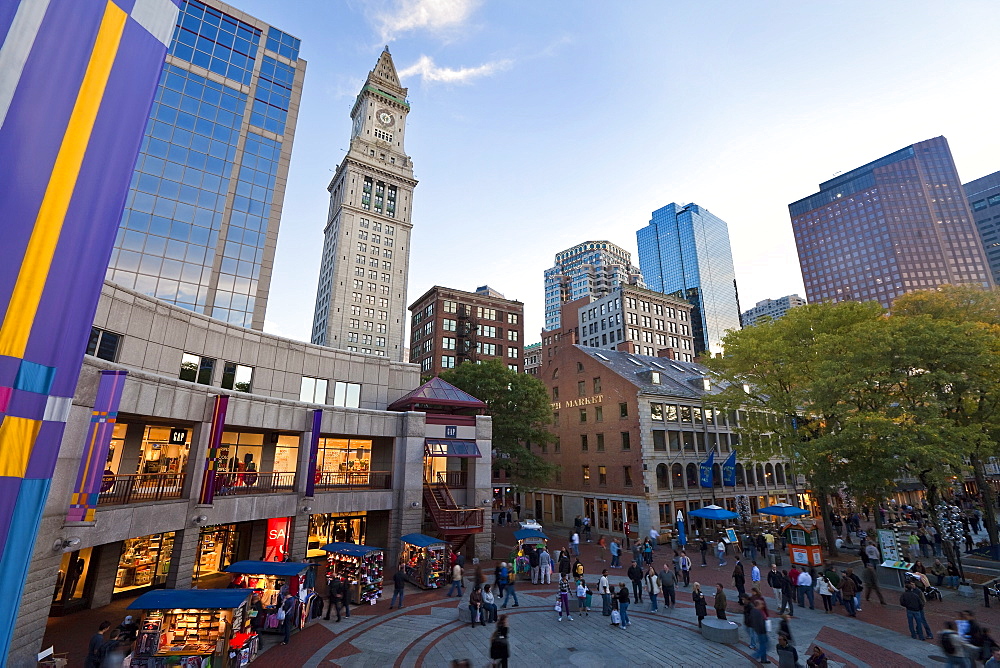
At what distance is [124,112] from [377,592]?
2071 cm

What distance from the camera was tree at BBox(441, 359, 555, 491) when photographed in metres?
41.2

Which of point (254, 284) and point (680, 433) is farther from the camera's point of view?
point (254, 284)

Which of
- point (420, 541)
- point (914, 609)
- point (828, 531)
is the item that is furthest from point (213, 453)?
point (828, 531)

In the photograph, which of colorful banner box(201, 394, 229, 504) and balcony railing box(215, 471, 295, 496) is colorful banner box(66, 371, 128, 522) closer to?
colorful banner box(201, 394, 229, 504)

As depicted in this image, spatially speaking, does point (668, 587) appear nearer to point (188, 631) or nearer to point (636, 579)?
point (636, 579)

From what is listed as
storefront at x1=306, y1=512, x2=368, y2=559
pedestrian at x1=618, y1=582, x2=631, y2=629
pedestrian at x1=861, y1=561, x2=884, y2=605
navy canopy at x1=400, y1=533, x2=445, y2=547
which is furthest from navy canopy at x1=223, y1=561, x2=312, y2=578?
pedestrian at x1=861, y1=561, x2=884, y2=605

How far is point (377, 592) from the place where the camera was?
71.5 ft

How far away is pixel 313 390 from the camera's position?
101 ft

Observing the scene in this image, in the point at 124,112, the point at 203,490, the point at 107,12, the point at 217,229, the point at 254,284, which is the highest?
the point at 217,229

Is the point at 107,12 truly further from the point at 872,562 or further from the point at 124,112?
the point at 872,562

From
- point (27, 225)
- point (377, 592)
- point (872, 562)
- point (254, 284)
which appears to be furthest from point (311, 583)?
point (254, 284)

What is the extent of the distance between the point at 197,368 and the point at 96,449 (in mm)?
10669

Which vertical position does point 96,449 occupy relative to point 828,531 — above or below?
above

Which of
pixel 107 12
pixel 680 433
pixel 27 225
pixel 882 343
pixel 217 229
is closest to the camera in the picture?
pixel 27 225
